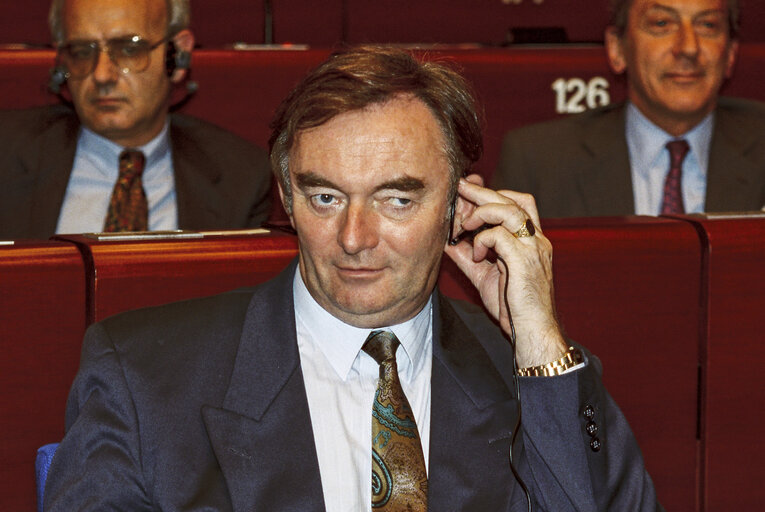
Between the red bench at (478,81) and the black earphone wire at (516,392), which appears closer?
the black earphone wire at (516,392)

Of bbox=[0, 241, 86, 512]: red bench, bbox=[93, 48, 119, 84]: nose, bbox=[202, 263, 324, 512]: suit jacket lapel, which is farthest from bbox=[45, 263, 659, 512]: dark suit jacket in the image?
bbox=[93, 48, 119, 84]: nose

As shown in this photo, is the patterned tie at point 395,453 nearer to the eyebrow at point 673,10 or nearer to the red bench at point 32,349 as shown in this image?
the red bench at point 32,349

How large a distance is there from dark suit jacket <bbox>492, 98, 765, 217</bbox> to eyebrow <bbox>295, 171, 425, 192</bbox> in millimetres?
1308

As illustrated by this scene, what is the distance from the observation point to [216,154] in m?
2.85

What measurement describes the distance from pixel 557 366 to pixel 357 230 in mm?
329

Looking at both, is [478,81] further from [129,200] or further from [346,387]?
[346,387]

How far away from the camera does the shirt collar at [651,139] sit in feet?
9.64

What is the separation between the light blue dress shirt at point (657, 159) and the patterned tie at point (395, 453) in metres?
1.57

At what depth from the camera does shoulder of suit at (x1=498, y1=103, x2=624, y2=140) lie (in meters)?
2.92

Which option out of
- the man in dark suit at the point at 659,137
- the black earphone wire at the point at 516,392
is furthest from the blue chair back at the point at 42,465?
the man in dark suit at the point at 659,137

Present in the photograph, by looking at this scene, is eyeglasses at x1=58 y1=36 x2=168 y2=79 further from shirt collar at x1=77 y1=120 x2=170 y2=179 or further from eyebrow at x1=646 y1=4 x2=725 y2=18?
eyebrow at x1=646 y1=4 x2=725 y2=18

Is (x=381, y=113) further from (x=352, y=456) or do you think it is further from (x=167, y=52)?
(x=167, y=52)

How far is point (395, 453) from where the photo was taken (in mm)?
1446

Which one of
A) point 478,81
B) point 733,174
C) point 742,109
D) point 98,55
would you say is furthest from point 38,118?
point 742,109
